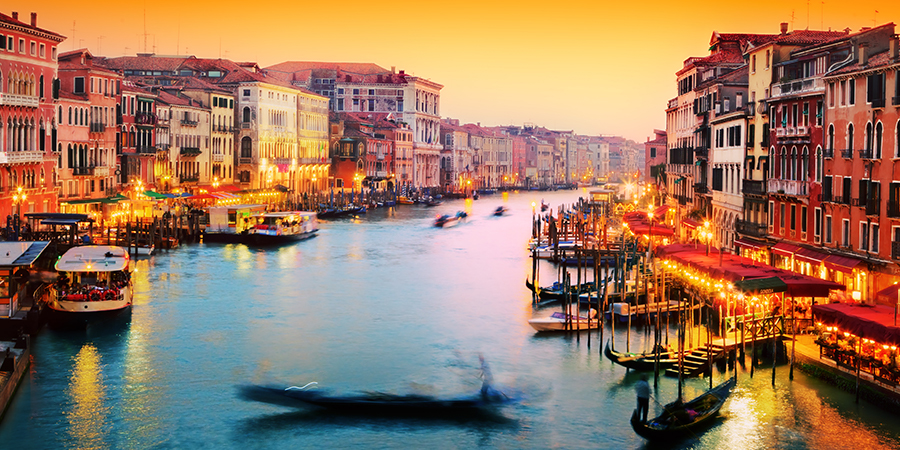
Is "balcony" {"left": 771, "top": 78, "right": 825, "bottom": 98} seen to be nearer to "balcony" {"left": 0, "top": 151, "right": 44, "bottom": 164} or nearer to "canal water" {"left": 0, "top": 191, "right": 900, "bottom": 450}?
"canal water" {"left": 0, "top": 191, "right": 900, "bottom": 450}

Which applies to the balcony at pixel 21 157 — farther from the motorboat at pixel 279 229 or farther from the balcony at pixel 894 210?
the balcony at pixel 894 210

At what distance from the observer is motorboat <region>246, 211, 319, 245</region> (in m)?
42.8

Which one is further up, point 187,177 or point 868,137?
point 868,137

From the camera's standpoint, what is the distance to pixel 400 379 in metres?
18.9

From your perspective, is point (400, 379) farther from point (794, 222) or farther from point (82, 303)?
point (794, 222)

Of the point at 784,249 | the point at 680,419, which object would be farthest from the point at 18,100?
the point at 680,419

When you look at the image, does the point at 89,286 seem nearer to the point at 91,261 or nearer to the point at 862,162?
the point at 91,261

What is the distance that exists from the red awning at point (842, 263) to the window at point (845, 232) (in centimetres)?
33

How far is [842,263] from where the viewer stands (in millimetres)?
20484

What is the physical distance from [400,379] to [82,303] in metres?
7.35

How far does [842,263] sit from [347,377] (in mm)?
9498

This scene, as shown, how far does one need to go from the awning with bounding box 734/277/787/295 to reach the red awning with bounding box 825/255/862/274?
2.08 m

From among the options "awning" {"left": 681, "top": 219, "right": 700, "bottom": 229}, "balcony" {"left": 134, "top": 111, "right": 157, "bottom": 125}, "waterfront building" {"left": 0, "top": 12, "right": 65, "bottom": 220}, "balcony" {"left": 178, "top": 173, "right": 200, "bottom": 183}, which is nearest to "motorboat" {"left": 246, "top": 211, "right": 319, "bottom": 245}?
"balcony" {"left": 134, "top": 111, "right": 157, "bottom": 125}

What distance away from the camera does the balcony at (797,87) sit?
75.2 ft
